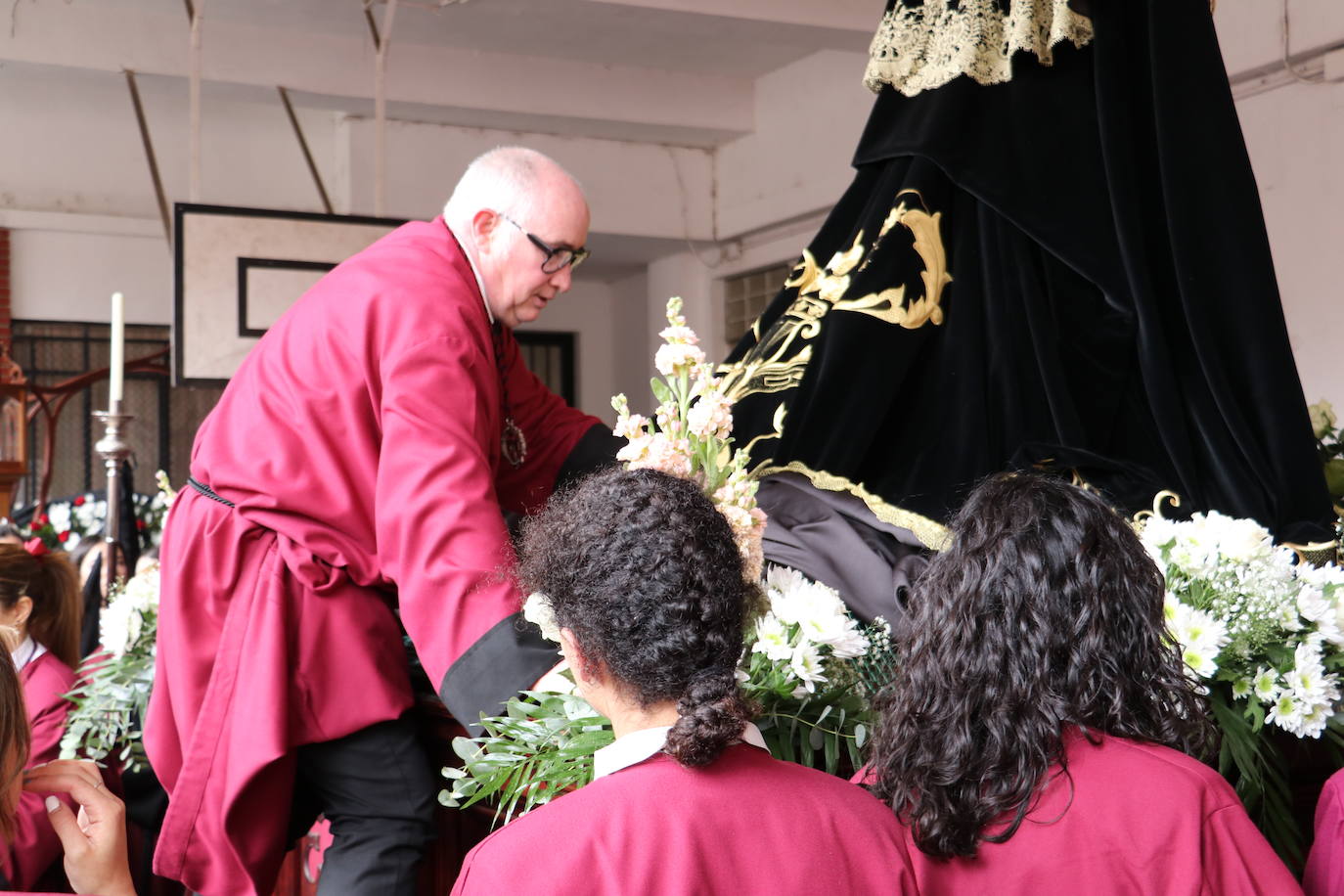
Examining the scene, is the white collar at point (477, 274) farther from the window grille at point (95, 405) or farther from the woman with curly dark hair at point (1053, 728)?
the window grille at point (95, 405)

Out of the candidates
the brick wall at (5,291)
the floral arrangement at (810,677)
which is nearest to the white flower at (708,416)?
the floral arrangement at (810,677)

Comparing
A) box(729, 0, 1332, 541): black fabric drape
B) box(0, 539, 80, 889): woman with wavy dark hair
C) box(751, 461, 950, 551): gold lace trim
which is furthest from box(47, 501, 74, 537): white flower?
box(751, 461, 950, 551): gold lace trim

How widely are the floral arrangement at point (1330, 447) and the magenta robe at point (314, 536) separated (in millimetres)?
1296

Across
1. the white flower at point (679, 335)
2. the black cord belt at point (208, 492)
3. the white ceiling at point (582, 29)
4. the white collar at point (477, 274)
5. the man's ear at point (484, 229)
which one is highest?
the white ceiling at point (582, 29)

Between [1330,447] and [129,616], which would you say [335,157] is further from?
[1330,447]

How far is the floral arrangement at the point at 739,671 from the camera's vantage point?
1.38m

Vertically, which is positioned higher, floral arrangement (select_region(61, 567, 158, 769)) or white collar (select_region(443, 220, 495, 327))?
white collar (select_region(443, 220, 495, 327))

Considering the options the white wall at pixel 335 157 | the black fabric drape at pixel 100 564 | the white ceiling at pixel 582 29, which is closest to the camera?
the black fabric drape at pixel 100 564

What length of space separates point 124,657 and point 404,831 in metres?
0.91

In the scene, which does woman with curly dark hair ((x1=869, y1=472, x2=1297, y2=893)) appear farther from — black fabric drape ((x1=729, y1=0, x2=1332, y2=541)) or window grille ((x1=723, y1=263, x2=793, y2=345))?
window grille ((x1=723, y1=263, x2=793, y2=345))

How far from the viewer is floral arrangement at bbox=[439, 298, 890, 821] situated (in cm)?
138

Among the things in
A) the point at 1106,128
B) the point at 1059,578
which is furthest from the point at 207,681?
the point at 1106,128

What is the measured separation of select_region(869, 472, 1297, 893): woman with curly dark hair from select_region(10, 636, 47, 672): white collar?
2027 millimetres

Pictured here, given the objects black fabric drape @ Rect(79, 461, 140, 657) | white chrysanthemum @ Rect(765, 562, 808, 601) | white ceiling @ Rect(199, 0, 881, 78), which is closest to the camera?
white chrysanthemum @ Rect(765, 562, 808, 601)
